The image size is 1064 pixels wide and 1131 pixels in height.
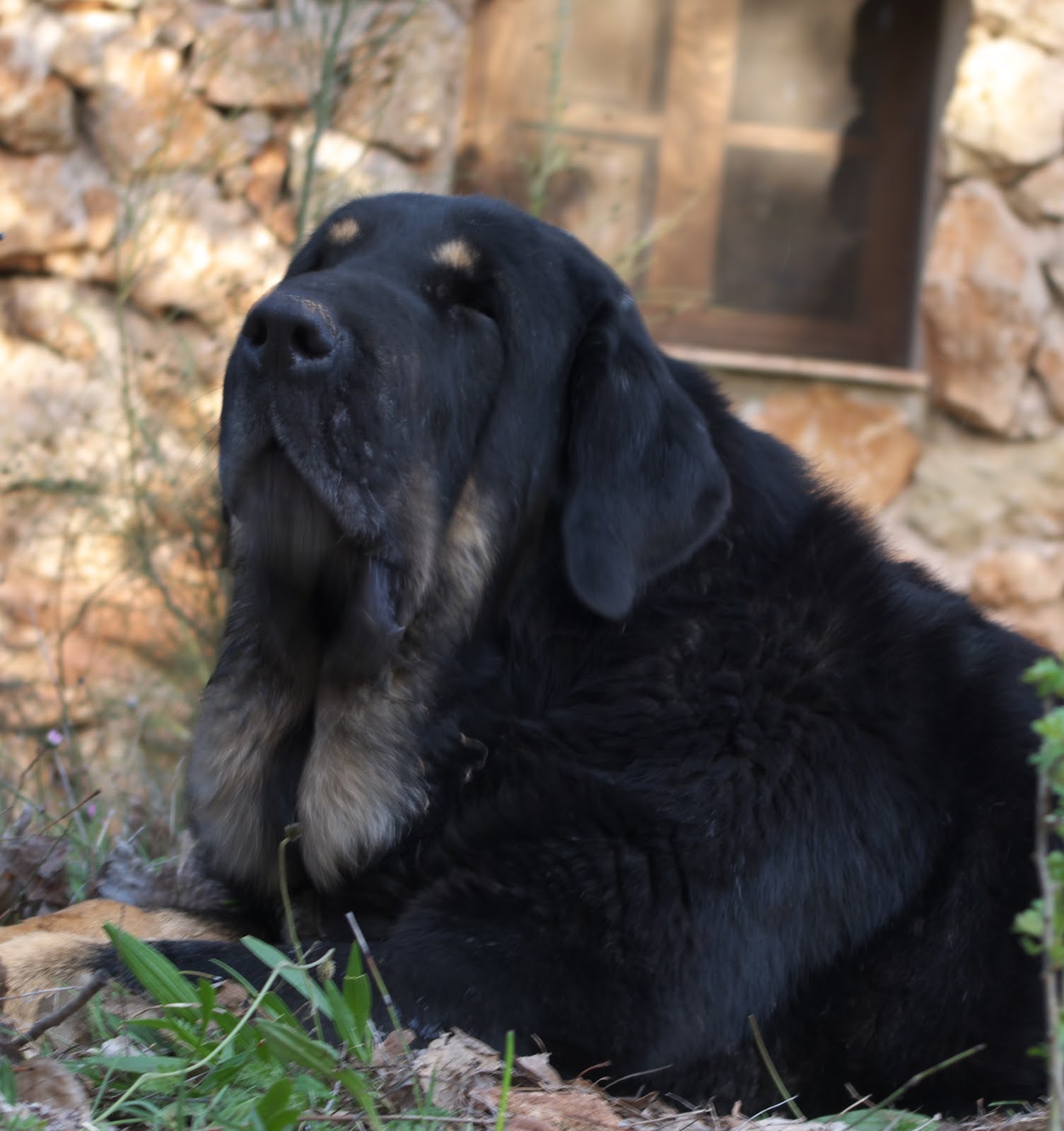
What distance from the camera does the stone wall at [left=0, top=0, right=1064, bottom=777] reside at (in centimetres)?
501

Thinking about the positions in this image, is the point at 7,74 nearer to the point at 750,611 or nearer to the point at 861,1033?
the point at 750,611

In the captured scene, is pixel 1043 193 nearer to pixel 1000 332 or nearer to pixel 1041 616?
pixel 1000 332

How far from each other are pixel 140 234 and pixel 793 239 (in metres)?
2.97

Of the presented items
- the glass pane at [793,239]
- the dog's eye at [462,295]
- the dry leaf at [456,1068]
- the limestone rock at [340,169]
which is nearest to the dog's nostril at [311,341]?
the dog's eye at [462,295]

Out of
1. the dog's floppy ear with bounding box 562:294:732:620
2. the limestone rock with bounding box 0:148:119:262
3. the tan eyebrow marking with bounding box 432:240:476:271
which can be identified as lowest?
the dog's floppy ear with bounding box 562:294:732:620

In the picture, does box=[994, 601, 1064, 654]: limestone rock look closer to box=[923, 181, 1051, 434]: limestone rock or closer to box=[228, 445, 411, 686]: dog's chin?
box=[923, 181, 1051, 434]: limestone rock

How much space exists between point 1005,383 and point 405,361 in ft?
13.9

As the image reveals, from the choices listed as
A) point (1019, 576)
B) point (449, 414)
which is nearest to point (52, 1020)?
point (449, 414)

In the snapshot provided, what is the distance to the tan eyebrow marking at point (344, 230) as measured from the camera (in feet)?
9.24

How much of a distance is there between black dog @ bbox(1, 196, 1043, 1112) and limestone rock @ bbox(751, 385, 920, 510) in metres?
3.30

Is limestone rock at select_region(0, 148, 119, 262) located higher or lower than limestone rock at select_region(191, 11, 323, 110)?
lower

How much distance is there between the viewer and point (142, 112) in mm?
5395

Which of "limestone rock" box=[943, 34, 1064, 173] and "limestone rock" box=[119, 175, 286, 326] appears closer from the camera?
"limestone rock" box=[119, 175, 286, 326]

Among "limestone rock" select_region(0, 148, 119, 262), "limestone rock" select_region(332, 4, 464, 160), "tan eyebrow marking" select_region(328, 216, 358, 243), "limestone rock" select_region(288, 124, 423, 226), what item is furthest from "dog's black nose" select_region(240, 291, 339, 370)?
"limestone rock" select_region(0, 148, 119, 262)
